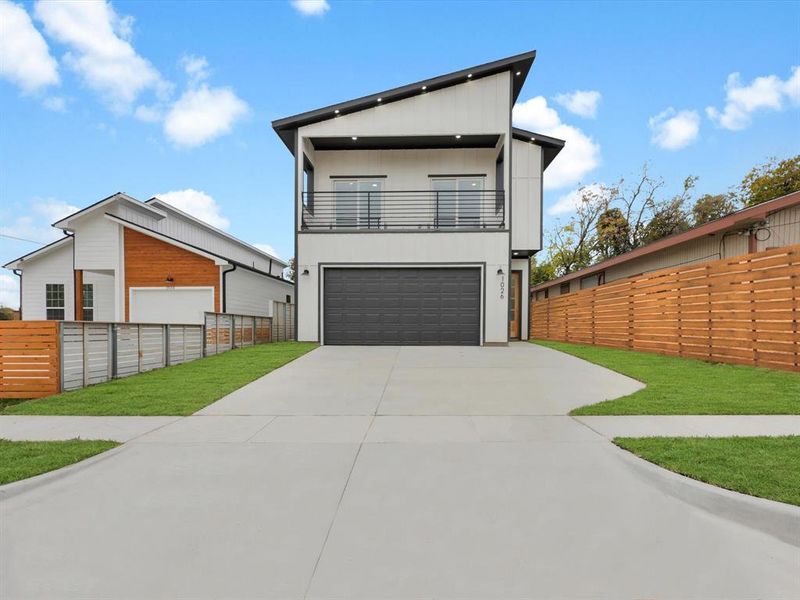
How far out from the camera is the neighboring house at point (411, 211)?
14.5m

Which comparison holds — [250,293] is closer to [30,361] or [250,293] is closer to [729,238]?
[30,361]

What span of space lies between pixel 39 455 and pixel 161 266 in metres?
14.6

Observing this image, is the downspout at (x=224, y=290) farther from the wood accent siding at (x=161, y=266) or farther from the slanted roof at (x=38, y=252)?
the slanted roof at (x=38, y=252)

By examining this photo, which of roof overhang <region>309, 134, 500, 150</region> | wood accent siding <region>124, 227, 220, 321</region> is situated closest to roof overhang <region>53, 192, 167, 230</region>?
wood accent siding <region>124, 227, 220, 321</region>

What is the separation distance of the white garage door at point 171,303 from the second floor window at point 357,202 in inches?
248

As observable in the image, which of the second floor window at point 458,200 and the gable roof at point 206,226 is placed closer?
the second floor window at point 458,200

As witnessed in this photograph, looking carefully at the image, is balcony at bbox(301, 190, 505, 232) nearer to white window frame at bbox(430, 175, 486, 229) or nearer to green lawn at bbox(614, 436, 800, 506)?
white window frame at bbox(430, 175, 486, 229)

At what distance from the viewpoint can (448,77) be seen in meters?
14.8

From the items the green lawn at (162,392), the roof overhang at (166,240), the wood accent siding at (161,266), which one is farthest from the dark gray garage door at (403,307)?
the wood accent siding at (161,266)

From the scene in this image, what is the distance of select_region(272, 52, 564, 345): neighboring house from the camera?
1445 cm

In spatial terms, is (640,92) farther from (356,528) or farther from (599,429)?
(356,528)

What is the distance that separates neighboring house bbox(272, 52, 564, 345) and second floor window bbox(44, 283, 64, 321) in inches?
505

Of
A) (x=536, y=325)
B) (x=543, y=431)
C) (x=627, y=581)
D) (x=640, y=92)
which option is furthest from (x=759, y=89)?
(x=627, y=581)

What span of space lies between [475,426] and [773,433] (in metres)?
3.28
